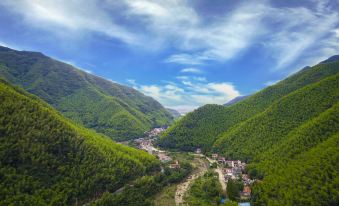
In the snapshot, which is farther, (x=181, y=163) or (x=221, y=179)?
(x=181, y=163)

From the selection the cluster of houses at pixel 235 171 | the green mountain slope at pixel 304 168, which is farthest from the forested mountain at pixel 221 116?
the green mountain slope at pixel 304 168

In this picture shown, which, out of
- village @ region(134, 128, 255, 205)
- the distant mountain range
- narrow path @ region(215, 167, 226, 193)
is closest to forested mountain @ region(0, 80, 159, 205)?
narrow path @ region(215, 167, 226, 193)

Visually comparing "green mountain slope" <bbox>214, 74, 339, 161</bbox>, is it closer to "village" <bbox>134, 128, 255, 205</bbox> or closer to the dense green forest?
"village" <bbox>134, 128, 255, 205</bbox>

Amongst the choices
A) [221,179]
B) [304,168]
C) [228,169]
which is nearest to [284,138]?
[228,169]

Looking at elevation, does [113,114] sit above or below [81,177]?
above

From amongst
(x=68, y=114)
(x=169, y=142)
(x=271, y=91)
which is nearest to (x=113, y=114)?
(x=68, y=114)

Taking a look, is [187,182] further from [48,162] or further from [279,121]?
→ [279,121]

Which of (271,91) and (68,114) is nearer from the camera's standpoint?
(271,91)

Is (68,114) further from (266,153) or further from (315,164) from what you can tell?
(315,164)
